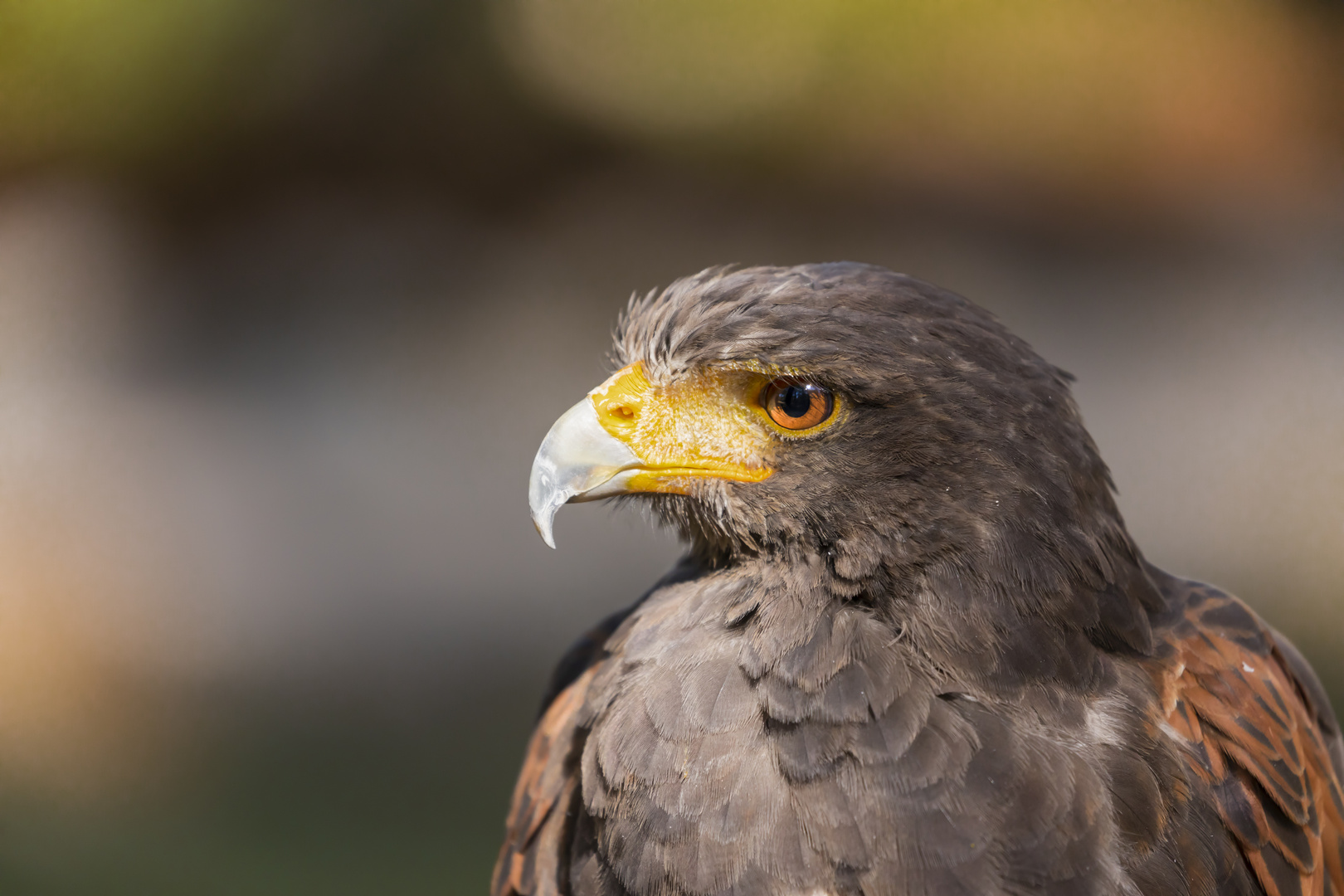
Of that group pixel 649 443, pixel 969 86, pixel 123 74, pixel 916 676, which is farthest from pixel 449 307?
pixel 916 676

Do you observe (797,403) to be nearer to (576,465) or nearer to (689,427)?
(689,427)

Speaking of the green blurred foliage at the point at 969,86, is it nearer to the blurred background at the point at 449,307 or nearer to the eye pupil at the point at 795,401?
the blurred background at the point at 449,307

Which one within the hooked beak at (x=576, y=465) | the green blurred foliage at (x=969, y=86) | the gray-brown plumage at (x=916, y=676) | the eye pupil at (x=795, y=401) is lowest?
the gray-brown plumage at (x=916, y=676)

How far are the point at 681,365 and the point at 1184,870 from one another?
1.15 m

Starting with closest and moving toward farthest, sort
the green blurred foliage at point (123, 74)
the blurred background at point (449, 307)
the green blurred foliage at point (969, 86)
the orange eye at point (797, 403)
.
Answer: the orange eye at point (797, 403), the green blurred foliage at point (123, 74), the blurred background at point (449, 307), the green blurred foliage at point (969, 86)

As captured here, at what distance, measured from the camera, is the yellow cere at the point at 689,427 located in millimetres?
1905

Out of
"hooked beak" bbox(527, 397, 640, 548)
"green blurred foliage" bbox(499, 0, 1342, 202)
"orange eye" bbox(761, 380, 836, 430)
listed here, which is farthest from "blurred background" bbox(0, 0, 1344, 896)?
"orange eye" bbox(761, 380, 836, 430)

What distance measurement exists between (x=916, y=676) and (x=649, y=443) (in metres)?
0.62

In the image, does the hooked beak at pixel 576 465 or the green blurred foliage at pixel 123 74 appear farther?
the green blurred foliage at pixel 123 74

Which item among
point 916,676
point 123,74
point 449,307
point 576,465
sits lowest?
point 916,676

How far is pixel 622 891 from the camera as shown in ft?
5.70

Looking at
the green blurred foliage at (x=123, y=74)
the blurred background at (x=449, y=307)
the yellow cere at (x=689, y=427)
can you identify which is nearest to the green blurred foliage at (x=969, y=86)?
the blurred background at (x=449, y=307)

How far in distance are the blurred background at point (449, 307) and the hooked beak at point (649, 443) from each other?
338 centimetres

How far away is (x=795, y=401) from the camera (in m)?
1.85
